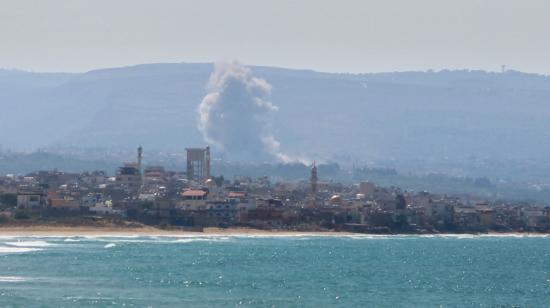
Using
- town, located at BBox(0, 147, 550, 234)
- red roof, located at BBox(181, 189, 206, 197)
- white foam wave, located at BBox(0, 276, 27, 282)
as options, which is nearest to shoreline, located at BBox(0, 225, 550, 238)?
town, located at BBox(0, 147, 550, 234)

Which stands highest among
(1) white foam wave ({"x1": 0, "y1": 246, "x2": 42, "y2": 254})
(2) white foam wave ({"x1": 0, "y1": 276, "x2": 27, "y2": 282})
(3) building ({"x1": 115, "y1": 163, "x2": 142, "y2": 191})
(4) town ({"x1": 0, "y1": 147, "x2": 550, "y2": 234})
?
(3) building ({"x1": 115, "y1": 163, "x2": 142, "y2": 191})

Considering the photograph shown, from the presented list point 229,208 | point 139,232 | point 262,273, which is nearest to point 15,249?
point 262,273

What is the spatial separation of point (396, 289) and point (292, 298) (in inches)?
365

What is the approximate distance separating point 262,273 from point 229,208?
64.8 metres

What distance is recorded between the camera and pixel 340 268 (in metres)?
95.4

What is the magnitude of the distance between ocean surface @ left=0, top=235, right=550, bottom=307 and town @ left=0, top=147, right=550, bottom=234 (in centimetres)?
1352

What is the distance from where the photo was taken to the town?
14512cm

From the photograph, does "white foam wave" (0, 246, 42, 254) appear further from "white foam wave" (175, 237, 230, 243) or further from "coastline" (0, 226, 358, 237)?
"white foam wave" (175, 237, 230, 243)

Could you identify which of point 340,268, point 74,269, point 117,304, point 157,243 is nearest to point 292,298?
point 117,304

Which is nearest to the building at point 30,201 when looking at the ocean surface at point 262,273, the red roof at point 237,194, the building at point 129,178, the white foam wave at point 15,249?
the ocean surface at point 262,273

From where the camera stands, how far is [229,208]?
153 metres

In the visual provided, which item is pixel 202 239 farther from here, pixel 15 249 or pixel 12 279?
pixel 12 279

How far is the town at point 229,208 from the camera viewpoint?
14512 cm

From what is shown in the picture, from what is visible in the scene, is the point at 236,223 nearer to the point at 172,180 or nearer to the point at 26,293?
the point at 172,180
